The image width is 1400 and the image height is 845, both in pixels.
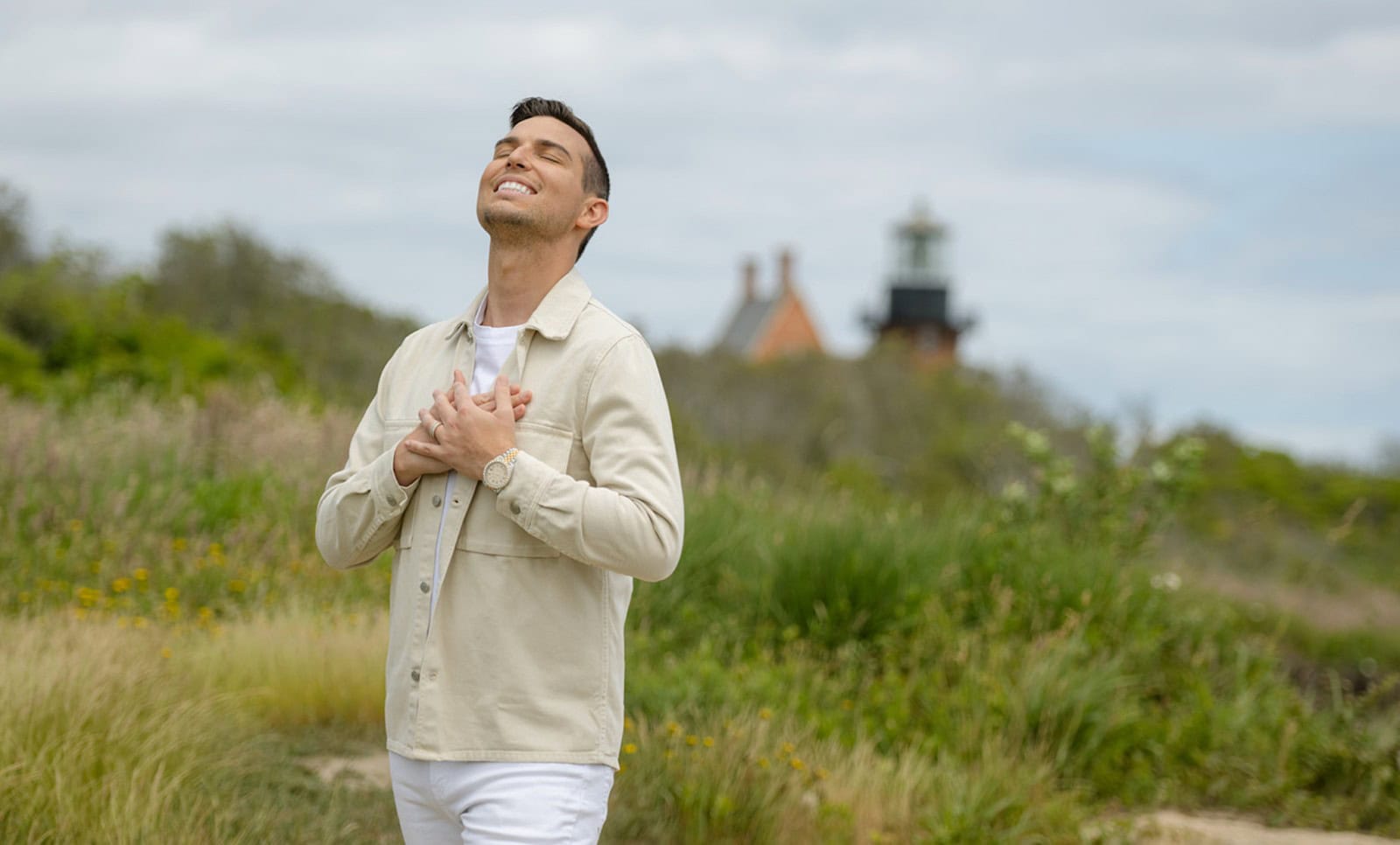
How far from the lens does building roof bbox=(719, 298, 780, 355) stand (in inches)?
1893

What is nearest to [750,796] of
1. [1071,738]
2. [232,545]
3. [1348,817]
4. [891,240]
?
[1071,738]

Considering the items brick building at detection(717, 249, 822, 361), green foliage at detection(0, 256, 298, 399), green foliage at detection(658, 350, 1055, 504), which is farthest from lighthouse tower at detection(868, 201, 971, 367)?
green foliage at detection(0, 256, 298, 399)

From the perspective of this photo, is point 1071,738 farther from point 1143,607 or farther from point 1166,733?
point 1143,607

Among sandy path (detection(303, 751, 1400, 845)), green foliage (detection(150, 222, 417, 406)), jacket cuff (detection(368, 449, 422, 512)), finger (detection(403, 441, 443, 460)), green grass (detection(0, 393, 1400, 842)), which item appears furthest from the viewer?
green foliage (detection(150, 222, 417, 406))

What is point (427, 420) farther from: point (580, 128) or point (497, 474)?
point (580, 128)

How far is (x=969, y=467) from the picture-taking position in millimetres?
19750

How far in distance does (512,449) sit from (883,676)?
454 cm

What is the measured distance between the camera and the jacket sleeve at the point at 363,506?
8.90 feet

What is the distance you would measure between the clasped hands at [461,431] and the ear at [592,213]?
1.33ft

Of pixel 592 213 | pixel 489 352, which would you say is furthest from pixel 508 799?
pixel 592 213

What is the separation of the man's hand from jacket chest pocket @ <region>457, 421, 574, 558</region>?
0.17ft

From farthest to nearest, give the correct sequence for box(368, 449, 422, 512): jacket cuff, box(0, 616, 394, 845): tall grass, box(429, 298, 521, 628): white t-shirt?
1. box(0, 616, 394, 845): tall grass
2. box(429, 298, 521, 628): white t-shirt
3. box(368, 449, 422, 512): jacket cuff

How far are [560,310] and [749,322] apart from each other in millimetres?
47239

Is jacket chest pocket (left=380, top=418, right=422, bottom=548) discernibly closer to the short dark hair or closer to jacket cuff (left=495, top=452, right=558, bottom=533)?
jacket cuff (left=495, top=452, right=558, bottom=533)
